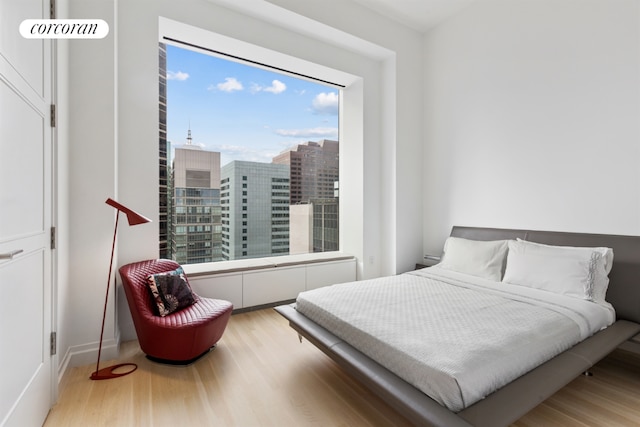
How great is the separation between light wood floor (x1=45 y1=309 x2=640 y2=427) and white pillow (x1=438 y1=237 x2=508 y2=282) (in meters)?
0.98

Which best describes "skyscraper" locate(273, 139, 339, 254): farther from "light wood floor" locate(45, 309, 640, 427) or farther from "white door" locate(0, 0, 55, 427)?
"white door" locate(0, 0, 55, 427)

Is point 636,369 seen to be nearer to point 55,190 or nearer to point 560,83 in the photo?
point 560,83

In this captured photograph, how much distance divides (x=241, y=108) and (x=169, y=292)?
235 centimetres

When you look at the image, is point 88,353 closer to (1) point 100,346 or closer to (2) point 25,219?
(1) point 100,346

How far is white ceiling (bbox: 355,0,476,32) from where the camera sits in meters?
3.49

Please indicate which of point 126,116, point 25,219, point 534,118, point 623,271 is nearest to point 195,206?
point 126,116

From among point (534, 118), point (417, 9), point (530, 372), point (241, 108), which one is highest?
point (417, 9)

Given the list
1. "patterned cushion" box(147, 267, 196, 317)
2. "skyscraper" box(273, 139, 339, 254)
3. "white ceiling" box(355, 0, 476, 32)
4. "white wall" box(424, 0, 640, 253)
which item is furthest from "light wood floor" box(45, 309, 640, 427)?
"white ceiling" box(355, 0, 476, 32)

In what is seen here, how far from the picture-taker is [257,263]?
11.6 ft

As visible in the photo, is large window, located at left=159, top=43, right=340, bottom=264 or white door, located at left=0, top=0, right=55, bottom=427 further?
large window, located at left=159, top=43, right=340, bottom=264

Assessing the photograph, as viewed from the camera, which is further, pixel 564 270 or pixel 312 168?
pixel 312 168

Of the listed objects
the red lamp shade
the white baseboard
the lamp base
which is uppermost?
the red lamp shade

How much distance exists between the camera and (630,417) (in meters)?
1.66

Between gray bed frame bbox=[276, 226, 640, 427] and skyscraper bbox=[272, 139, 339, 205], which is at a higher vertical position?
skyscraper bbox=[272, 139, 339, 205]
